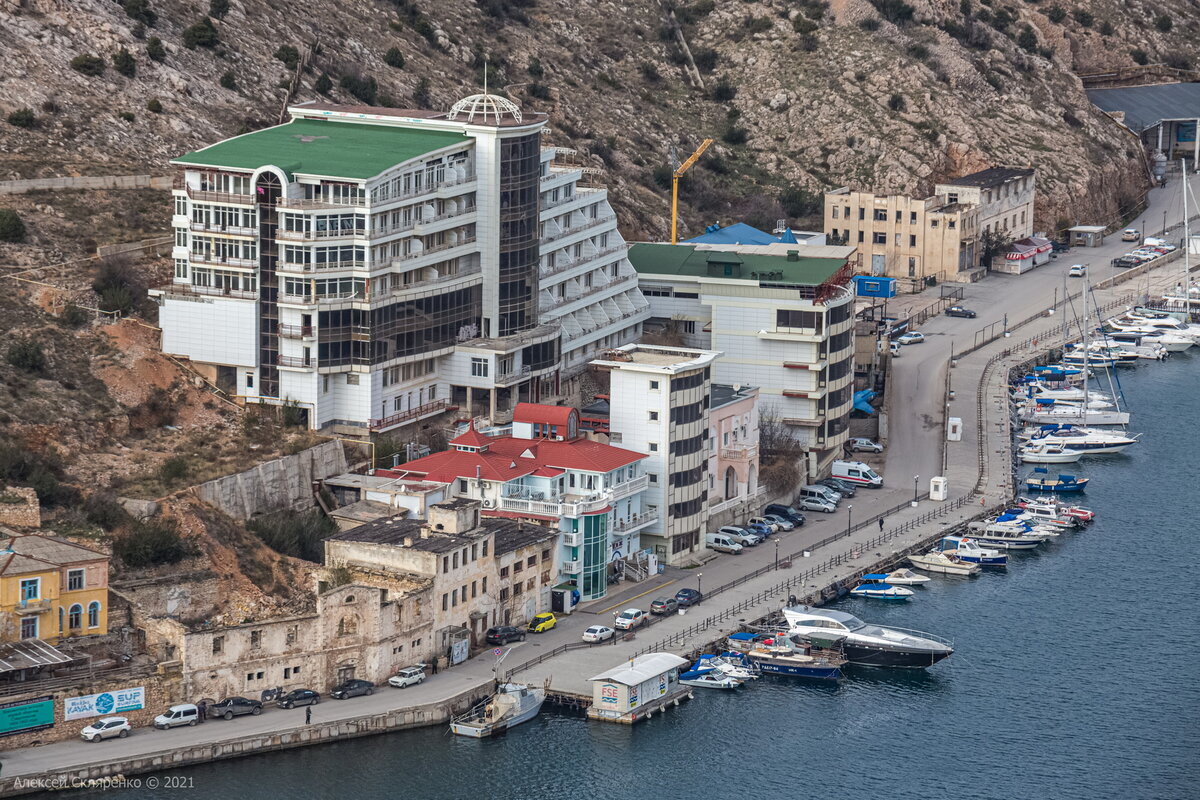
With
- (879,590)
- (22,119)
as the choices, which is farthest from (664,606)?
(22,119)

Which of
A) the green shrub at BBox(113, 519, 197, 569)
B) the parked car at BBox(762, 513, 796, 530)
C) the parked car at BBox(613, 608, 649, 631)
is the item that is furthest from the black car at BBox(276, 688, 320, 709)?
the parked car at BBox(762, 513, 796, 530)

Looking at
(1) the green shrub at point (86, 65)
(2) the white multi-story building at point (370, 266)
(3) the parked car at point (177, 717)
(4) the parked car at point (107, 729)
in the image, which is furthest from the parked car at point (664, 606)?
(1) the green shrub at point (86, 65)

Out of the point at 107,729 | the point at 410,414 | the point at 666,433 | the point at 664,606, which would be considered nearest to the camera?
the point at 107,729

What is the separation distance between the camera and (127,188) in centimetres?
16300

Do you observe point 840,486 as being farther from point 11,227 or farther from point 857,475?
point 11,227

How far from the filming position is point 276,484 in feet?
447

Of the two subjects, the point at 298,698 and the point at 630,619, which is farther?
the point at 630,619

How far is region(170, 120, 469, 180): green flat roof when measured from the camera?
142 meters

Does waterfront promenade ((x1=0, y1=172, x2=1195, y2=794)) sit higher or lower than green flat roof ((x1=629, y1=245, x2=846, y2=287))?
lower

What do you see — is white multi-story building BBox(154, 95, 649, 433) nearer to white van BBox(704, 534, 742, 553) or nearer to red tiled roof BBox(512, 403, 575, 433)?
red tiled roof BBox(512, 403, 575, 433)

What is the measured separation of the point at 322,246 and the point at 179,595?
83.5ft

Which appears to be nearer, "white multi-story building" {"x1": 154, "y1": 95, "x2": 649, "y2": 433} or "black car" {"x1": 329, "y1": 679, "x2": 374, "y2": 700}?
"black car" {"x1": 329, "y1": 679, "x2": 374, "y2": 700}

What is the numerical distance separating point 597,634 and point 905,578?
891 inches

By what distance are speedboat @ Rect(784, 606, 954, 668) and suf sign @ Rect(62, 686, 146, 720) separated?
114ft
